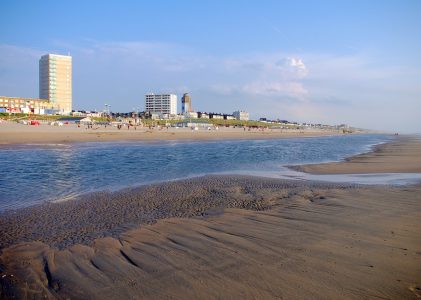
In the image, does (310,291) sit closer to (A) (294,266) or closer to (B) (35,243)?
(A) (294,266)

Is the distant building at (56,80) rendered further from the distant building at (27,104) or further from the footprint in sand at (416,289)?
the footprint in sand at (416,289)

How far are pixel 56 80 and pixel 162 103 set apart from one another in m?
64.0

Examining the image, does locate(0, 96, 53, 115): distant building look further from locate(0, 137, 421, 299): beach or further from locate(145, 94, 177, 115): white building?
locate(0, 137, 421, 299): beach

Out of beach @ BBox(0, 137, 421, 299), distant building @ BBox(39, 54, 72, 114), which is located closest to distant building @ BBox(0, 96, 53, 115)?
distant building @ BBox(39, 54, 72, 114)

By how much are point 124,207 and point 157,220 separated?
70.4 inches

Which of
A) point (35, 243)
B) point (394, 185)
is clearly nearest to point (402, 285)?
point (35, 243)

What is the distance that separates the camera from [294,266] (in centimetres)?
476

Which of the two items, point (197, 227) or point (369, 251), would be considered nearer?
point (369, 251)

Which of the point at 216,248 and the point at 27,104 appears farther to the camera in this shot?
the point at 27,104

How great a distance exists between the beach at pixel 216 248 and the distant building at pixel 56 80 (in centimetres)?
11897

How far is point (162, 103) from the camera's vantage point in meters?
176

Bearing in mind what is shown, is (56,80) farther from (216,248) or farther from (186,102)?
(216,248)

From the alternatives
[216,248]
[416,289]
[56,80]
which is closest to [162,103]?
[56,80]

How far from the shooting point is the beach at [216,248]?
4.18m
